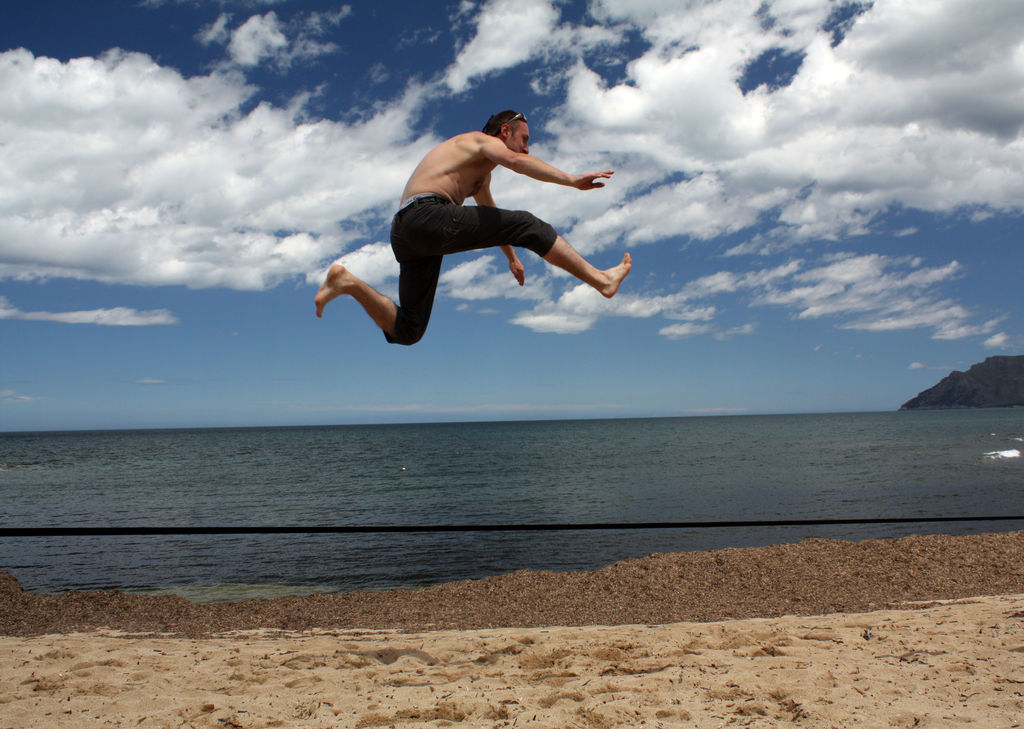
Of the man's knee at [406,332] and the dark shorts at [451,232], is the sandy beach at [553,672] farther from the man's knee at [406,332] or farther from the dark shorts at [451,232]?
the dark shorts at [451,232]

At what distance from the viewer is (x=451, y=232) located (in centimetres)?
272

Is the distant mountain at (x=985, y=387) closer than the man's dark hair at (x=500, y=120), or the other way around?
the man's dark hair at (x=500, y=120)

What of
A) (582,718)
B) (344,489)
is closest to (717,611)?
(582,718)

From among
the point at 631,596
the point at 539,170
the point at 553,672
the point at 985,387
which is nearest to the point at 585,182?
the point at 539,170

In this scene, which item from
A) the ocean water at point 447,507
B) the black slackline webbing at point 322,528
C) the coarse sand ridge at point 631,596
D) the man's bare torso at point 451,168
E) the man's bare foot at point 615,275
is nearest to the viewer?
the man's bare torso at point 451,168

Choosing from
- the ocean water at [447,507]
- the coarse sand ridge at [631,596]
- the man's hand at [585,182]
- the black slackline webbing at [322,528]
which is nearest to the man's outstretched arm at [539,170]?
the man's hand at [585,182]

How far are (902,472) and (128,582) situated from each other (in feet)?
93.3

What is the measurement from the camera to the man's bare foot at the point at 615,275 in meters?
3.04

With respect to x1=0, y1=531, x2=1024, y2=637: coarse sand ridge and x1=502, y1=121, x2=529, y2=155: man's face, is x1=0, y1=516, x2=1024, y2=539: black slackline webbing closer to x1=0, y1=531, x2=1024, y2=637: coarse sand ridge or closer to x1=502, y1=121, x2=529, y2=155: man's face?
x1=502, y1=121, x2=529, y2=155: man's face

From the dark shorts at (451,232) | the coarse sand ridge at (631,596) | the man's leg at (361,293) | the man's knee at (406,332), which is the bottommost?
the coarse sand ridge at (631,596)

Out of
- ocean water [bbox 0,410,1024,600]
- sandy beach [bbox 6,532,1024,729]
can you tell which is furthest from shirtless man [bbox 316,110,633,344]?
ocean water [bbox 0,410,1024,600]

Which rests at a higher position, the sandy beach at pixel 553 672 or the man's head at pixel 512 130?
the man's head at pixel 512 130

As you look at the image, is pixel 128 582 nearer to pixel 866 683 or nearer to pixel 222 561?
pixel 222 561

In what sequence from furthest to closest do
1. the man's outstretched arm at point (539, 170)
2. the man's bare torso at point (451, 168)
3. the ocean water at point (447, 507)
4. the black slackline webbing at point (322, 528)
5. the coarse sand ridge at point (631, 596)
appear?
the ocean water at point (447, 507), the coarse sand ridge at point (631, 596), the black slackline webbing at point (322, 528), the man's bare torso at point (451, 168), the man's outstretched arm at point (539, 170)
